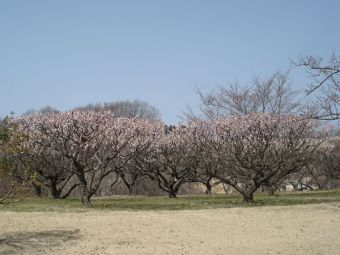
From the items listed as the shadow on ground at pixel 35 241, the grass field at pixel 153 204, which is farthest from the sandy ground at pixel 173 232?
the grass field at pixel 153 204

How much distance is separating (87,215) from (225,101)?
78.2 feet

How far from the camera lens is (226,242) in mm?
9734

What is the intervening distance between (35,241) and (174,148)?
20.3 metres

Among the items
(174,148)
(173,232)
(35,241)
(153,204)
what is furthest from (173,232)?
(174,148)

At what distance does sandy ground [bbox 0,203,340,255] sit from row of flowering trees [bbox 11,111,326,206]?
13.5 ft

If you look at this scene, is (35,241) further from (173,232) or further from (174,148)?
(174,148)

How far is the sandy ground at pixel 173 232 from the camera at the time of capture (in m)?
9.09

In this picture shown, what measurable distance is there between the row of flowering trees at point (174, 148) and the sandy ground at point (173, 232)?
411cm

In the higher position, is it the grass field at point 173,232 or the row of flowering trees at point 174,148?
the row of flowering trees at point 174,148

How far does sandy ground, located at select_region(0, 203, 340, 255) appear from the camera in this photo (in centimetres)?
909

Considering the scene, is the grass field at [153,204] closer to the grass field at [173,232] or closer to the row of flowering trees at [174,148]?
the row of flowering trees at [174,148]

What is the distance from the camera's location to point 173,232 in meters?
10.6

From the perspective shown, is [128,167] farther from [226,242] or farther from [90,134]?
[226,242]

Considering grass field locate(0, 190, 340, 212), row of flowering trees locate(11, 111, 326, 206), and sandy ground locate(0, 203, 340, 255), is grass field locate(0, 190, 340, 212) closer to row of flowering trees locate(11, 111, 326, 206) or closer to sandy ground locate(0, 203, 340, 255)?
row of flowering trees locate(11, 111, 326, 206)
